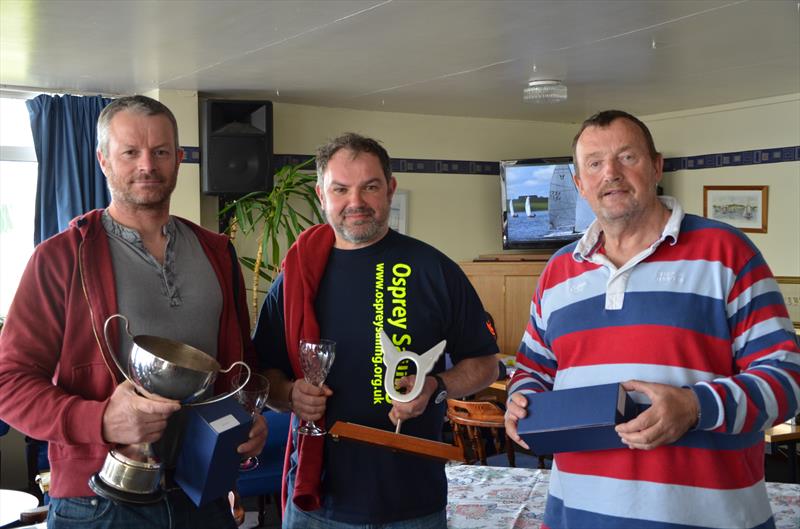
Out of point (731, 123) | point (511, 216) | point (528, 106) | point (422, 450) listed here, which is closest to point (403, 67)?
point (528, 106)

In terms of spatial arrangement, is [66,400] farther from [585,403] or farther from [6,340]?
[585,403]

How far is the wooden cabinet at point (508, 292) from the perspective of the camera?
7.09 meters

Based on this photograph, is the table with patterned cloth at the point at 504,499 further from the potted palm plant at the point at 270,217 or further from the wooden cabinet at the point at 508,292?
the wooden cabinet at the point at 508,292

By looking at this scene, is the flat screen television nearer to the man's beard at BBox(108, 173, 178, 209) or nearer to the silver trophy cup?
the man's beard at BBox(108, 173, 178, 209)

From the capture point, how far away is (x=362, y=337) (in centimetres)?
215

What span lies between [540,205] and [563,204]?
21cm

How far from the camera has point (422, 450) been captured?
1.94 meters

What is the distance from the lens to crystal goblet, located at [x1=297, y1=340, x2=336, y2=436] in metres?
2.02

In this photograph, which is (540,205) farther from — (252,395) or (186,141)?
(252,395)

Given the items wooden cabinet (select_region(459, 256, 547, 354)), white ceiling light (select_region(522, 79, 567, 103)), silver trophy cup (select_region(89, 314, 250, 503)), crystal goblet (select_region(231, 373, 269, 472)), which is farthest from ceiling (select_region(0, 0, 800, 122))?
silver trophy cup (select_region(89, 314, 250, 503))

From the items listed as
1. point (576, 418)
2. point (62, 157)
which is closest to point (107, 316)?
point (576, 418)

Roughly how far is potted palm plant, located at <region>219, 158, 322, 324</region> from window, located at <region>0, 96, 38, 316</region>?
5.03ft

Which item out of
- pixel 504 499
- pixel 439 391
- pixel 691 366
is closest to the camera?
pixel 691 366

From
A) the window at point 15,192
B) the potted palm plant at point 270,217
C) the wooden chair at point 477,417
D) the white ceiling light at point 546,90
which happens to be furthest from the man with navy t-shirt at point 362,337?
the window at point 15,192
